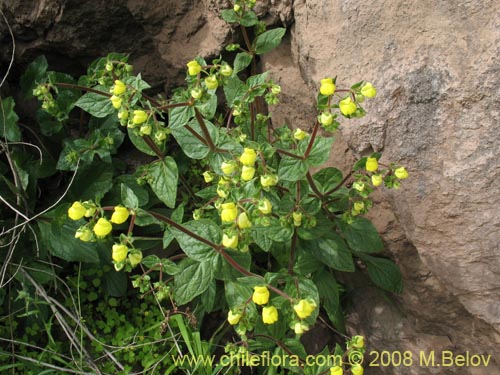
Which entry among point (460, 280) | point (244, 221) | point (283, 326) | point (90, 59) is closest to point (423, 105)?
point (460, 280)

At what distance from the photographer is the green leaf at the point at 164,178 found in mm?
2240

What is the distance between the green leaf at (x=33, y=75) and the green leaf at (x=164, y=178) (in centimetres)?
86

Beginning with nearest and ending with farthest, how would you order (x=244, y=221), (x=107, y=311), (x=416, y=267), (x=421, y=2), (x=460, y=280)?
(x=244, y=221) → (x=421, y=2) → (x=460, y=280) → (x=416, y=267) → (x=107, y=311)

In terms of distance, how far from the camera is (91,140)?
2.57 metres

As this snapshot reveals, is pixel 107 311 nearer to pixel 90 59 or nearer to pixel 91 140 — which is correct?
pixel 91 140

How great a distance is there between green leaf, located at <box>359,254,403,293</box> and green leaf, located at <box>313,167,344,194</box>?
1.43 ft

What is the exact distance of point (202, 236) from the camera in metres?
2.01

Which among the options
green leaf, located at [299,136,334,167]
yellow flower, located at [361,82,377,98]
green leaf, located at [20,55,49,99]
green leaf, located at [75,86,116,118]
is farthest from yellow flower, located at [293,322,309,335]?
green leaf, located at [20,55,49,99]

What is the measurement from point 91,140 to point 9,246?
634 mm

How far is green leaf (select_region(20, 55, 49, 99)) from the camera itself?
2.66m

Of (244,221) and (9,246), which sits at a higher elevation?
(244,221)

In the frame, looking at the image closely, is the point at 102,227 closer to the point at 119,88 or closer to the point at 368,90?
the point at 119,88

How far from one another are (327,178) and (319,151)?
1.22 feet

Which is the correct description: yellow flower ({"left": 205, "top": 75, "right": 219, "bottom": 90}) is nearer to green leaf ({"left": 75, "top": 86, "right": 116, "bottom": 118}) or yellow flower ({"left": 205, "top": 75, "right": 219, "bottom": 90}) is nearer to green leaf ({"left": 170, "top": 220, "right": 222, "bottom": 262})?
green leaf ({"left": 170, "top": 220, "right": 222, "bottom": 262})
